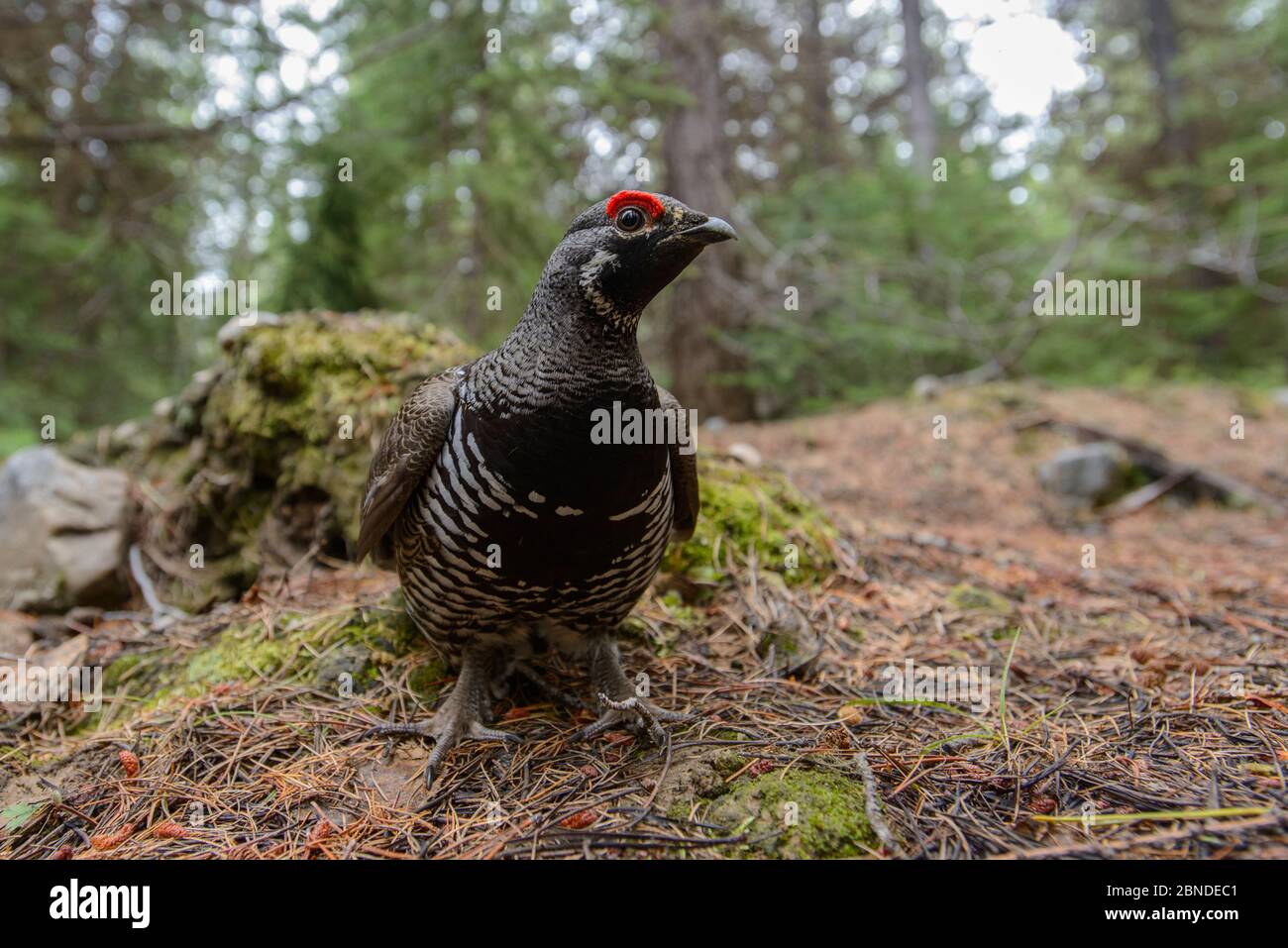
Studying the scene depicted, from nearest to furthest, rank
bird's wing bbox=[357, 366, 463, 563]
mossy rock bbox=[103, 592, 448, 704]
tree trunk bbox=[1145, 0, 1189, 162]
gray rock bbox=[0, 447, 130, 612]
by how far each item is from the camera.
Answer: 1. bird's wing bbox=[357, 366, 463, 563]
2. mossy rock bbox=[103, 592, 448, 704]
3. gray rock bbox=[0, 447, 130, 612]
4. tree trunk bbox=[1145, 0, 1189, 162]

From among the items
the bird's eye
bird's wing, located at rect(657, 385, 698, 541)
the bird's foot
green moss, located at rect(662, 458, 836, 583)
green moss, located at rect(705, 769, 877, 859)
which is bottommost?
green moss, located at rect(705, 769, 877, 859)

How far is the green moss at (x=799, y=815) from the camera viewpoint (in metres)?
1.76

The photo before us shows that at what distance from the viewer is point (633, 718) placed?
2.46 meters

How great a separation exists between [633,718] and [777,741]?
0.52 m

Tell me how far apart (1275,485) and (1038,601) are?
15.6 ft

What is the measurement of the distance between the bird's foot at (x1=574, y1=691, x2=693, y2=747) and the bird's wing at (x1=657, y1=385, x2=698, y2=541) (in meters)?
0.69

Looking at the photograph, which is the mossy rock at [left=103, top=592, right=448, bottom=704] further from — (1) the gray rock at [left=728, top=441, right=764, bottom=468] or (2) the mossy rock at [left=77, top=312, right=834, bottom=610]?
(1) the gray rock at [left=728, top=441, right=764, bottom=468]

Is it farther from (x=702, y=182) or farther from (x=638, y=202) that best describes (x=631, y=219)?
(x=702, y=182)

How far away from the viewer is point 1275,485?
6492 mm

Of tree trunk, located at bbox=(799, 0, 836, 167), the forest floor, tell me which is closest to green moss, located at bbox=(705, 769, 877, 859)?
the forest floor

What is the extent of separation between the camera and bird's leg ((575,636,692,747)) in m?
2.30

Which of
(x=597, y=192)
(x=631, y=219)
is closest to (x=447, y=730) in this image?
(x=631, y=219)
